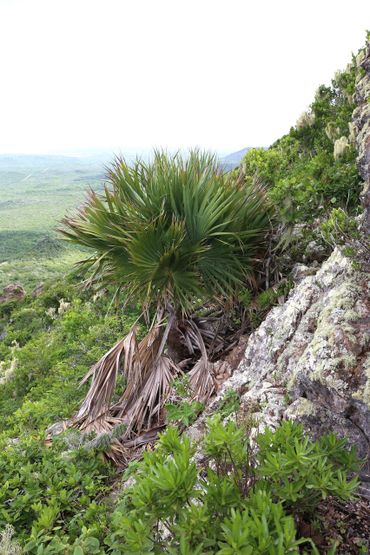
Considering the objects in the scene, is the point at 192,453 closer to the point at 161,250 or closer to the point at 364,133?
the point at 161,250

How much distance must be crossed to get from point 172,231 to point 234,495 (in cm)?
251

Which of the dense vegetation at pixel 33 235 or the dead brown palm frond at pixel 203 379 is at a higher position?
the dead brown palm frond at pixel 203 379

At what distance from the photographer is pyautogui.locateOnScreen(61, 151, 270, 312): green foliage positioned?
3.77 m

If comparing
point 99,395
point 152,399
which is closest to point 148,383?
point 152,399

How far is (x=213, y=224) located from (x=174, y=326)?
1151mm

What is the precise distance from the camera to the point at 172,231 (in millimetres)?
3713

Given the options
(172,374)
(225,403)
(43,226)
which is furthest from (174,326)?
(43,226)

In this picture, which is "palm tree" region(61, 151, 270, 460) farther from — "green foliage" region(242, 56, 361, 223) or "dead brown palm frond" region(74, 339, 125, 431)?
"green foliage" region(242, 56, 361, 223)

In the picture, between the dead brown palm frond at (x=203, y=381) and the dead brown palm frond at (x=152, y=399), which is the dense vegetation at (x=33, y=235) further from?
the dead brown palm frond at (x=203, y=381)

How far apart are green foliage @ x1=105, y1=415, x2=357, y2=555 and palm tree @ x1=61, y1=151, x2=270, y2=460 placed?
76.8 inches

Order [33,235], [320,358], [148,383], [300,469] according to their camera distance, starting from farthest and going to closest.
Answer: [33,235] < [148,383] < [320,358] < [300,469]

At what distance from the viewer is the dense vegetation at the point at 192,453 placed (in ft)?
4.80

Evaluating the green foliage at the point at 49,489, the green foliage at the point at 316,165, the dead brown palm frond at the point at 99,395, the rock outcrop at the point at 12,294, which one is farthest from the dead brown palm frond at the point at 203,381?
the rock outcrop at the point at 12,294

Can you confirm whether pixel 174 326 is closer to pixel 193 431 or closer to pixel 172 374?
pixel 172 374
